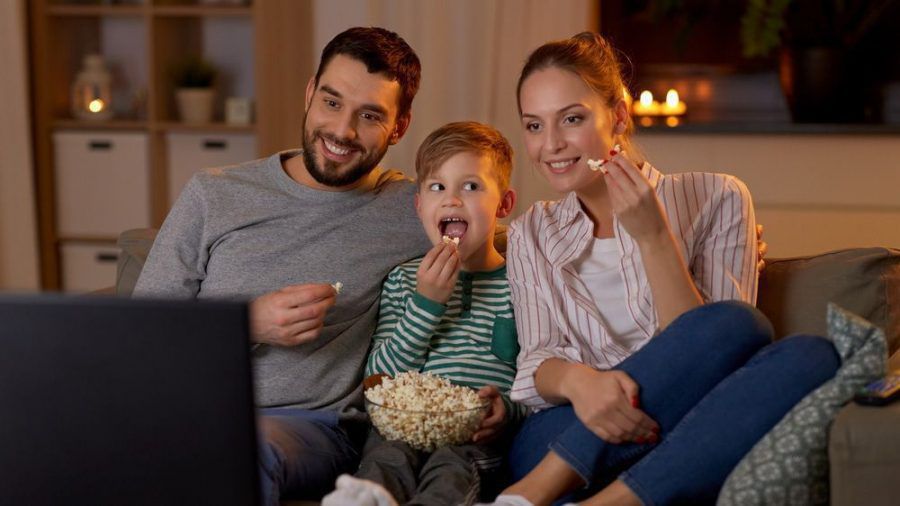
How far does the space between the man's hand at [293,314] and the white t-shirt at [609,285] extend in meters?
0.44

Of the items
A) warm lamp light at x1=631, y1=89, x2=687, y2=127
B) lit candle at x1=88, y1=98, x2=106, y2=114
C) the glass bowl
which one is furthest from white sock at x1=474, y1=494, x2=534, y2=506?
lit candle at x1=88, y1=98, x2=106, y2=114

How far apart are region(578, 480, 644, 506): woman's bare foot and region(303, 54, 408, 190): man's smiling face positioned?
2.60 feet

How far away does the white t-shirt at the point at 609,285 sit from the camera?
1.93 meters

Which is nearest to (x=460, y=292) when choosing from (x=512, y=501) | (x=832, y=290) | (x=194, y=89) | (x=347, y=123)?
(x=347, y=123)

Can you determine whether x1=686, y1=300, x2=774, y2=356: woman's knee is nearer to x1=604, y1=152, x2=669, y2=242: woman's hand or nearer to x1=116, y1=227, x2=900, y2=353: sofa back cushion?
x1=604, y1=152, x2=669, y2=242: woman's hand

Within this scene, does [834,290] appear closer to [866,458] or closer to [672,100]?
[866,458]

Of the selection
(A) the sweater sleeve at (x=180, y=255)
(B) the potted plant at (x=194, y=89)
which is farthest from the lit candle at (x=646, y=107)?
(A) the sweater sleeve at (x=180, y=255)

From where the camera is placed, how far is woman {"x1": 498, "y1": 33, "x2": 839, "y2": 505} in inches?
64.9

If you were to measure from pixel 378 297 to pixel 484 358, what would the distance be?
25 cm

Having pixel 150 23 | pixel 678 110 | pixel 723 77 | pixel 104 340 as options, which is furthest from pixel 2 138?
pixel 104 340

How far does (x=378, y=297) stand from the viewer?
2119 mm

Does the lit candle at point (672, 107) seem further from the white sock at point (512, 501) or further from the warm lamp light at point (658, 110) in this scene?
the white sock at point (512, 501)

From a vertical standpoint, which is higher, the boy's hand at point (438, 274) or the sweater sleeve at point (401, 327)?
the boy's hand at point (438, 274)

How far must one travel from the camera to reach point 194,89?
4133 mm
